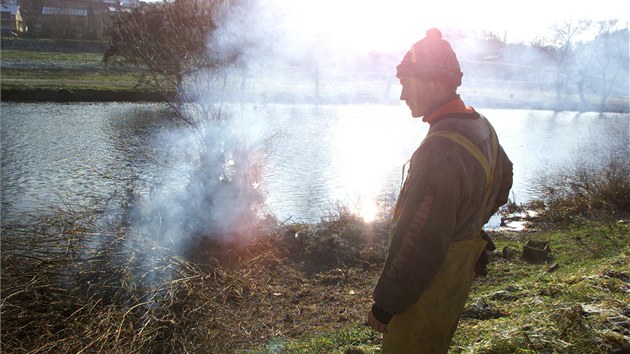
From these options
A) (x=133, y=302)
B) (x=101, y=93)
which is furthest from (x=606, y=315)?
(x=101, y=93)

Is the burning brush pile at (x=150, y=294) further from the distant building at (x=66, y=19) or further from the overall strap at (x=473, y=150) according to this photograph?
the distant building at (x=66, y=19)

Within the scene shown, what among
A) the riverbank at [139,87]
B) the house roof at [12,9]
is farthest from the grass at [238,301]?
the house roof at [12,9]

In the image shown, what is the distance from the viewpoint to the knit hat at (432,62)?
2.38m

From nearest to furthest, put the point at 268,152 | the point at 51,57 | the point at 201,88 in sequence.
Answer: the point at 201,88, the point at 268,152, the point at 51,57

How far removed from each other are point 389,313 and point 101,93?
76.1 feet

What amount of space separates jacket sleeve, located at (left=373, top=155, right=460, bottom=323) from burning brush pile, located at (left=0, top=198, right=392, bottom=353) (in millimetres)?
2642

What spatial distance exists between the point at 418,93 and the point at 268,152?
7441mm

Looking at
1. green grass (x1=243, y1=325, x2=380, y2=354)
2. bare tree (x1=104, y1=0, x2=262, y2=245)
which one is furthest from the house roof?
green grass (x1=243, y1=325, x2=380, y2=354)

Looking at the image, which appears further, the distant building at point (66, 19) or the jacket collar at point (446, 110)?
the distant building at point (66, 19)

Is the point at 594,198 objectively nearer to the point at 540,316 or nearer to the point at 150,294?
the point at 540,316

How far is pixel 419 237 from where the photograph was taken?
221cm

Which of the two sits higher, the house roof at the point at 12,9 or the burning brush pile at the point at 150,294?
the house roof at the point at 12,9

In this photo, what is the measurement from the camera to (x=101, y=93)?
2239 cm

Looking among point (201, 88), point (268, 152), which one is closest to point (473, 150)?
point (201, 88)
